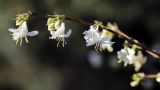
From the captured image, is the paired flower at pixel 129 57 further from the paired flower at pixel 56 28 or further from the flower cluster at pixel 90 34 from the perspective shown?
the paired flower at pixel 56 28

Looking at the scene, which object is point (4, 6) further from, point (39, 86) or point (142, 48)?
point (142, 48)

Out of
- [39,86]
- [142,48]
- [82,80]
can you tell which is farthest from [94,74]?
[142,48]

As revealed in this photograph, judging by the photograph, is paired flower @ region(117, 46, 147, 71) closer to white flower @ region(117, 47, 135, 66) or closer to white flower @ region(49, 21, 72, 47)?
white flower @ region(117, 47, 135, 66)

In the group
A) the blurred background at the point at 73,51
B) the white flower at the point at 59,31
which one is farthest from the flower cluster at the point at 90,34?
the blurred background at the point at 73,51

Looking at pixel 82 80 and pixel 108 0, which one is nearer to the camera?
pixel 108 0

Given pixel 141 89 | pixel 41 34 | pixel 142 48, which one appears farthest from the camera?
pixel 41 34

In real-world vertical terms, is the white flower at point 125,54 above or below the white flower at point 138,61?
above

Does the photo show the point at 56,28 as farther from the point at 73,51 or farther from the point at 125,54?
the point at 73,51

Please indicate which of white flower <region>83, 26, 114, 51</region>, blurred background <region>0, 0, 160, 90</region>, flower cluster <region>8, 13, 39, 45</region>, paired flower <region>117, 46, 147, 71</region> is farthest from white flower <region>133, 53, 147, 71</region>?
blurred background <region>0, 0, 160, 90</region>
